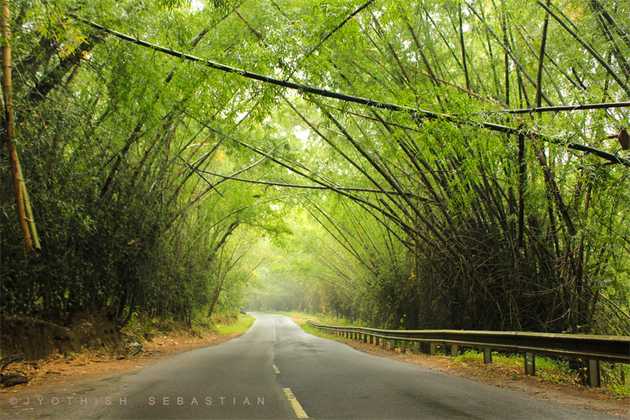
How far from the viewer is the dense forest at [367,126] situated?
5.71 metres

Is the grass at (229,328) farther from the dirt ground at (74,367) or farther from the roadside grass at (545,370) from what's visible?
the roadside grass at (545,370)

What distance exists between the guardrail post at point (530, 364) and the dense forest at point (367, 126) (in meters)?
1.00

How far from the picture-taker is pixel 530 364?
6824 millimetres

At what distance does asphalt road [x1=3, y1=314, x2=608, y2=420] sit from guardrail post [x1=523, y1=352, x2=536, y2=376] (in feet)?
3.44

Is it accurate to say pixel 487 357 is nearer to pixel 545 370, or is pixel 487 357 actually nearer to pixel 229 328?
A: pixel 545 370

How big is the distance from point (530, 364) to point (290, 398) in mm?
3811

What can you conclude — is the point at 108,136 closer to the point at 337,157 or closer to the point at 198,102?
the point at 198,102

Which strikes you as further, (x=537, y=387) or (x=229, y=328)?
(x=229, y=328)

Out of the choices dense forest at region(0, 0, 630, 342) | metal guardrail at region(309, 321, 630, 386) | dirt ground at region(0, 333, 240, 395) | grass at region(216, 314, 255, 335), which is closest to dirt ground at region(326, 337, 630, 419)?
metal guardrail at region(309, 321, 630, 386)

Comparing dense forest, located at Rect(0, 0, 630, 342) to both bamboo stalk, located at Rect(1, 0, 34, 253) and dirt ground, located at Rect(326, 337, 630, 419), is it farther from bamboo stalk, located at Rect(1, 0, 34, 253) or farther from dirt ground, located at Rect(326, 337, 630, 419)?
dirt ground, located at Rect(326, 337, 630, 419)

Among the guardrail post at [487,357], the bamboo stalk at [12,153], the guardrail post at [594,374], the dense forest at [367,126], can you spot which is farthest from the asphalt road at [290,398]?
the dense forest at [367,126]

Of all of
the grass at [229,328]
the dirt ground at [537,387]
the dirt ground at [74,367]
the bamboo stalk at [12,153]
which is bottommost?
the dirt ground at [74,367]

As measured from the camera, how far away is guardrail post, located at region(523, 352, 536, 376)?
6.70 metres

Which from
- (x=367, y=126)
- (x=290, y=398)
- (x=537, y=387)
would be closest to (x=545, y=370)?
(x=537, y=387)
